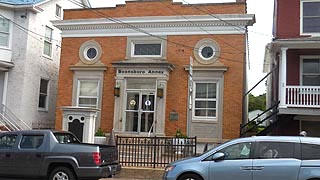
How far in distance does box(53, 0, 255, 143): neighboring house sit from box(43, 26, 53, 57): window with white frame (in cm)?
320

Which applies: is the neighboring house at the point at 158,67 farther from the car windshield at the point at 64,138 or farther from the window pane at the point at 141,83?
the car windshield at the point at 64,138

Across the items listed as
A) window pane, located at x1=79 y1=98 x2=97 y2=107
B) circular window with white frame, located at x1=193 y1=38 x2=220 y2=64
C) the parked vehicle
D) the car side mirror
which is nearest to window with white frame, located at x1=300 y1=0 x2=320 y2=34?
circular window with white frame, located at x1=193 y1=38 x2=220 y2=64

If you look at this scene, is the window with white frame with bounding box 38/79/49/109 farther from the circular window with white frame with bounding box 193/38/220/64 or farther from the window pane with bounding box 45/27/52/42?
the circular window with white frame with bounding box 193/38/220/64

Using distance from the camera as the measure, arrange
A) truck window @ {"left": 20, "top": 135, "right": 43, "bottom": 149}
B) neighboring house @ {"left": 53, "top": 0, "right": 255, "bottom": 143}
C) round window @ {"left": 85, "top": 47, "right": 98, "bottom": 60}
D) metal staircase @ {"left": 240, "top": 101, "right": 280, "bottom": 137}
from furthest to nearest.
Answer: round window @ {"left": 85, "top": 47, "right": 98, "bottom": 60}, neighboring house @ {"left": 53, "top": 0, "right": 255, "bottom": 143}, metal staircase @ {"left": 240, "top": 101, "right": 280, "bottom": 137}, truck window @ {"left": 20, "top": 135, "right": 43, "bottom": 149}

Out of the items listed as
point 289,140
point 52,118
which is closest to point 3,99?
point 52,118

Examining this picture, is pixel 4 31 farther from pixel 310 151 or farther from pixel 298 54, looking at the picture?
pixel 310 151

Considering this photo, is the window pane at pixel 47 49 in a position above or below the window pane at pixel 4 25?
below

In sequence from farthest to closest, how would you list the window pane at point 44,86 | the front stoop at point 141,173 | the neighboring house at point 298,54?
the window pane at point 44,86 → the neighboring house at point 298,54 → the front stoop at point 141,173

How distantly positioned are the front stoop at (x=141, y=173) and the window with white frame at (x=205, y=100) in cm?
682

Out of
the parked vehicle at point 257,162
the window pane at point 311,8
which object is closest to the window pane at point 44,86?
the window pane at point 311,8

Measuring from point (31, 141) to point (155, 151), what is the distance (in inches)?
183

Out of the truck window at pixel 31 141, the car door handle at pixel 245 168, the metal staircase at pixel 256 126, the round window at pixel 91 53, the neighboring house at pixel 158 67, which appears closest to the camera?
the car door handle at pixel 245 168

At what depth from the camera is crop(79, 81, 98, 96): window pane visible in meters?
22.3

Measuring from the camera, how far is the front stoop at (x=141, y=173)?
556 inches
